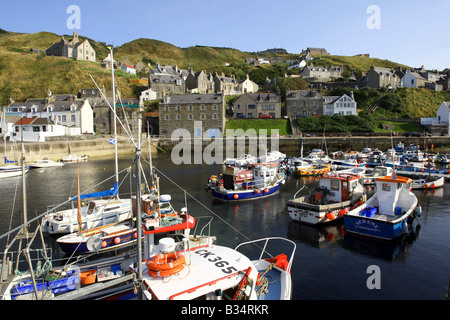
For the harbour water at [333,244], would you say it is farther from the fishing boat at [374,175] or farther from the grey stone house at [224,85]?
the grey stone house at [224,85]

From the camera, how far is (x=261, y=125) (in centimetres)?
7175

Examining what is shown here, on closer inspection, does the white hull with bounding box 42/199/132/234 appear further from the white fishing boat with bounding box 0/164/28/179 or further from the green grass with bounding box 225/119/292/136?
the green grass with bounding box 225/119/292/136

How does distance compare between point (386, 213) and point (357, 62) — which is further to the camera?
point (357, 62)

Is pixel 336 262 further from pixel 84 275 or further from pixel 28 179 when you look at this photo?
pixel 28 179

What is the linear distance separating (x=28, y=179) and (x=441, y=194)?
149 ft

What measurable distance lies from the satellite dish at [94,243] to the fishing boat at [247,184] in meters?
12.9

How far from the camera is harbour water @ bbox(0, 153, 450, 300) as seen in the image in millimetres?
13625

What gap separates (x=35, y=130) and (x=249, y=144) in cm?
4104

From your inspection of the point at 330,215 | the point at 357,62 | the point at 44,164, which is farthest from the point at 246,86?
the point at 357,62

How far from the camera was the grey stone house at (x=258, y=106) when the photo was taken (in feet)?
250

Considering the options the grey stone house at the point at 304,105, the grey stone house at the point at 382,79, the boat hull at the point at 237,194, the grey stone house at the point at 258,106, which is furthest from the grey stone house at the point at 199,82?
the boat hull at the point at 237,194

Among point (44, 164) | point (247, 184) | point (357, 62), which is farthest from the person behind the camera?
point (357, 62)

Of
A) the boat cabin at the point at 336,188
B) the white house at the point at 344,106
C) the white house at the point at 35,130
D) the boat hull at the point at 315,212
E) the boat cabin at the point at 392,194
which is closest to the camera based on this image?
the boat cabin at the point at 392,194

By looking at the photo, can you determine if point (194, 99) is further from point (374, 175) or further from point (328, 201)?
point (328, 201)
